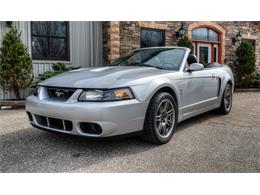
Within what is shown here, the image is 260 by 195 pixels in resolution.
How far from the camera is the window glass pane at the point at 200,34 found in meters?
10.8

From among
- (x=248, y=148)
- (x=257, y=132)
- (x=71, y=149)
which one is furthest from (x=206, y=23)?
(x=71, y=149)

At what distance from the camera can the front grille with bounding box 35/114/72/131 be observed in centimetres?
287

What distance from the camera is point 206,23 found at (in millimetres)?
10758

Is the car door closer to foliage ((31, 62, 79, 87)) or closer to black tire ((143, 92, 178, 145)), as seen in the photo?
black tire ((143, 92, 178, 145))

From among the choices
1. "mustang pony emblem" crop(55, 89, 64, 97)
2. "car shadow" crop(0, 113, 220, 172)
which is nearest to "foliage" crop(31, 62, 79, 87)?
"car shadow" crop(0, 113, 220, 172)

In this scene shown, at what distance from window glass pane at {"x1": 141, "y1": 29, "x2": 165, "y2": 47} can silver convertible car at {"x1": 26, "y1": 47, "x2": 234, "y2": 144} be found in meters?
5.30

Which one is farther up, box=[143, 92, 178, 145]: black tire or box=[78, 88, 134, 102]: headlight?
box=[78, 88, 134, 102]: headlight

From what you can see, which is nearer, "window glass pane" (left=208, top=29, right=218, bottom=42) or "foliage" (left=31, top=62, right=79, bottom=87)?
"foliage" (left=31, top=62, right=79, bottom=87)

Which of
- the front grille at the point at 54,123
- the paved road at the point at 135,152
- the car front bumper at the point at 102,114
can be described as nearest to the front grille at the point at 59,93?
the car front bumper at the point at 102,114

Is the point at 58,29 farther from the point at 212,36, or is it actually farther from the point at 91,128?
the point at 212,36

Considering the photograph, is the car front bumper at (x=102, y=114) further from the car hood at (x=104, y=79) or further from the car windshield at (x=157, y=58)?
the car windshield at (x=157, y=58)
